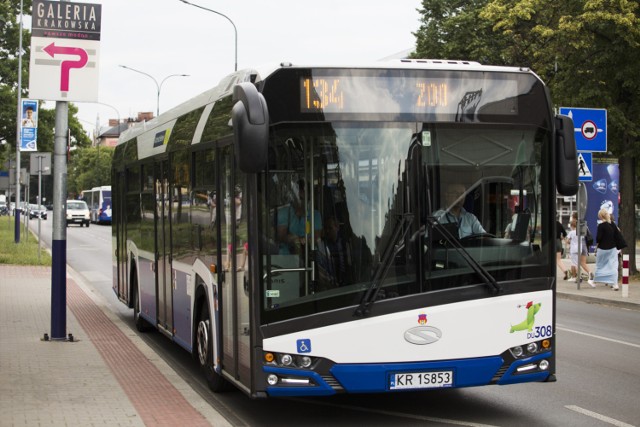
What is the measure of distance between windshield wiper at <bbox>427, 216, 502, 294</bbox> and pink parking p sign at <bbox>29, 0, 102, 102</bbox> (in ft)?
20.7

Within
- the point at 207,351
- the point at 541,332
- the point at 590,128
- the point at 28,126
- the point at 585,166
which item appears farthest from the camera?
the point at 28,126

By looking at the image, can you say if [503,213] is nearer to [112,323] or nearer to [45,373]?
[45,373]

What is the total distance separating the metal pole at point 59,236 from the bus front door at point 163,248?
1.18 meters

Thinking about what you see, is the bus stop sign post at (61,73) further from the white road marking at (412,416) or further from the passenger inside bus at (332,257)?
the passenger inside bus at (332,257)

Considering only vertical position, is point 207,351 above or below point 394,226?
below

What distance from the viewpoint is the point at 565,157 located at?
7922 millimetres

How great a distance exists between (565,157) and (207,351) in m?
3.71

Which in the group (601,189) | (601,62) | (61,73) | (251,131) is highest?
(601,62)

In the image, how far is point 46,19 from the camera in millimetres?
12320

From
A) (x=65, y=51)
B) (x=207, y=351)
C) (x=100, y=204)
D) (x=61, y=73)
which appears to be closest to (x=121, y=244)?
(x=61, y=73)

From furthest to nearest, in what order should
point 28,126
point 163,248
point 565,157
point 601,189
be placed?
point 601,189, point 28,126, point 163,248, point 565,157

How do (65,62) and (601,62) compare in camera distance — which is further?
(601,62)

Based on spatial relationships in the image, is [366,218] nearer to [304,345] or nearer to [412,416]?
[304,345]

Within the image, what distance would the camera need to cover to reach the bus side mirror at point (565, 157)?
25.8 ft
